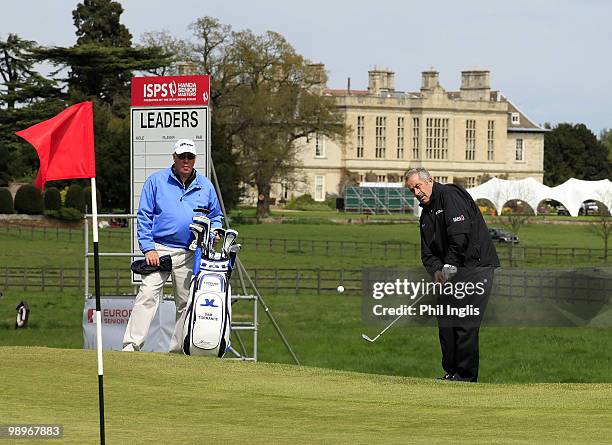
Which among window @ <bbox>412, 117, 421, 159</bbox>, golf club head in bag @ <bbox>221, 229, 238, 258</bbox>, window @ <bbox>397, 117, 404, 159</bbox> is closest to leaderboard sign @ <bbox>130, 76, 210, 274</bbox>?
golf club head in bag @ <bbox>221, 229, 238, 258</bbox>

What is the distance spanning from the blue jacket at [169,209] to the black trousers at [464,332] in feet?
8.14

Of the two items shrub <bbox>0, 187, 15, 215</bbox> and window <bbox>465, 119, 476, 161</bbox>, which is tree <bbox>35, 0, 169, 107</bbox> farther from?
window <bbox>465, 119, 476, 161</bbox>

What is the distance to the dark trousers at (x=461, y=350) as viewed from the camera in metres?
13.4

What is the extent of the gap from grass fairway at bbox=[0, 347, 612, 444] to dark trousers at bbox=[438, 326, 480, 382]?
718 millimetres

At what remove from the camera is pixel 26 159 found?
3597 inches

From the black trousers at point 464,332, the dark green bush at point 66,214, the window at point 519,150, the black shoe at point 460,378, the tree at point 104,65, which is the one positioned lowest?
the dark green bush at point 66,214

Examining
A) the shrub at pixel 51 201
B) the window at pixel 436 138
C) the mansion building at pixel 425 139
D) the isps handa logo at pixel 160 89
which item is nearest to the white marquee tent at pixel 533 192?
the shrub at pixel 51 201

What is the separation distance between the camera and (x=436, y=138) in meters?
176

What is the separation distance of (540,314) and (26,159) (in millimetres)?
76644

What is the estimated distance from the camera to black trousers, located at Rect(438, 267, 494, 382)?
13406mm

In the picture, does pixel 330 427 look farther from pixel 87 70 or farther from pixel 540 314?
pixel 87 70

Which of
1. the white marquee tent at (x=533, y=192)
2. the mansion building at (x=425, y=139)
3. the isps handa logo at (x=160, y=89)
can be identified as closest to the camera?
the isps handa logo at (x=160, y=89)

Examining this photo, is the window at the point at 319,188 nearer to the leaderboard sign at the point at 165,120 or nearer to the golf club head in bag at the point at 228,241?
the leaderboard sign at the point at 165,120

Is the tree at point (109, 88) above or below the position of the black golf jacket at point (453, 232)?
above
